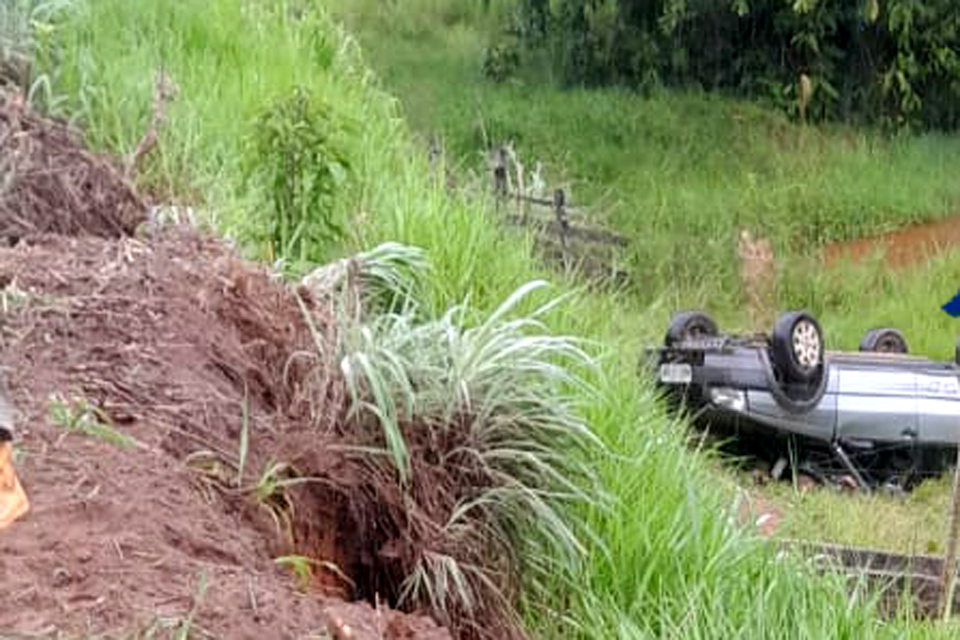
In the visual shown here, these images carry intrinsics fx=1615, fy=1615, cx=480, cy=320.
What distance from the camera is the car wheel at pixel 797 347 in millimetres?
9406

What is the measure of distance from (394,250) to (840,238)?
11.2 m

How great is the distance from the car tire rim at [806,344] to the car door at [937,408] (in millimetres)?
793

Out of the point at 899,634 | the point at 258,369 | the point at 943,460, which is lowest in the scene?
the point at 943,460

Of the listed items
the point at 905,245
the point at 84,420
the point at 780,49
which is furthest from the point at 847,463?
the point at 780,49

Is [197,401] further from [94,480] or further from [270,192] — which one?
[270,192]

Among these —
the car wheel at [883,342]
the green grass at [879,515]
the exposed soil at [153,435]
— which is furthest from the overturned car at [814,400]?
the exposed soil at [153,435]

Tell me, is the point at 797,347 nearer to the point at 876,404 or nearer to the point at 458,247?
the point at 876,404

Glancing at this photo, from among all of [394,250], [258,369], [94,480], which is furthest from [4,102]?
[94,480]

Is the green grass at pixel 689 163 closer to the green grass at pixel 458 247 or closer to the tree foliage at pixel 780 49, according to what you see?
the tree foliage at pixel 780 49

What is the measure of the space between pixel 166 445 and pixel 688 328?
671 centimetres

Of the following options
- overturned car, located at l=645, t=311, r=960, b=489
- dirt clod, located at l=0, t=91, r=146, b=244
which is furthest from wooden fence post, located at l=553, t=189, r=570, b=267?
dirt clod, located at l=0, t=91, r=146, b=244

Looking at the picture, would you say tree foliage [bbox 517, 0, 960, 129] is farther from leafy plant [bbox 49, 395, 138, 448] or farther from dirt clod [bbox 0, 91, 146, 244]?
leafy plant [bbox 49, 395, 138, 448]

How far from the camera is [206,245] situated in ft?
15.6

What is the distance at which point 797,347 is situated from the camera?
956cm
